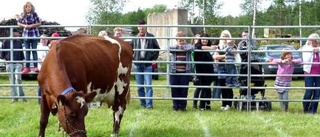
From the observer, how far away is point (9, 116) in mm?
10492

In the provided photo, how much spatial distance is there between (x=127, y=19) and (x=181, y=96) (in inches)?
2739

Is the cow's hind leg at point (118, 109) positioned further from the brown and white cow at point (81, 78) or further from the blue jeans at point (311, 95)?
the blue jeans at point (311, 95)

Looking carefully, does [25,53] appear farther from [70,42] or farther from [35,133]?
[70,42]

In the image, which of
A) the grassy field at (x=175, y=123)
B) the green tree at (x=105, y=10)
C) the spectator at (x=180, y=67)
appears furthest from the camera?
the green tree at (x=105, y=10)

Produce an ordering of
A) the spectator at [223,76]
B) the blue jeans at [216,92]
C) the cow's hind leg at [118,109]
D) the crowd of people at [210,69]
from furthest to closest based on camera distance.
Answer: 1. the blue jeans at [216,92]
2. the spectator at [223,76]
3. the crowd of people at [210,69]
4. the cow's hind leg at [118,109]

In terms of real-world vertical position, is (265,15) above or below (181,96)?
above

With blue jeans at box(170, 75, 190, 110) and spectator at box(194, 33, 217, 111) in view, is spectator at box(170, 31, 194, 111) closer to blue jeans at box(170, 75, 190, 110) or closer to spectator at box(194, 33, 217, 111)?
blue jeans at box(170, 75, 190, 110)

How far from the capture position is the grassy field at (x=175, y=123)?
883 cm

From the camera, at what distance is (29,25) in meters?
12.3

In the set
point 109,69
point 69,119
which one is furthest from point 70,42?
point 69,119

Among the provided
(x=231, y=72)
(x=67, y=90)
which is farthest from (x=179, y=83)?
(x=67, y=90)

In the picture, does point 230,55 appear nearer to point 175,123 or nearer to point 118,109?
point 175,123

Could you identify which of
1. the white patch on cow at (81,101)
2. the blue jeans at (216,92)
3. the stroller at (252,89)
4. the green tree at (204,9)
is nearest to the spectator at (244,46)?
the stroller at (252,89)

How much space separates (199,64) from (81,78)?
5.41m
